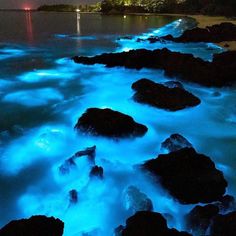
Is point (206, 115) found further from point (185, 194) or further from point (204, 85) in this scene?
point (185, 194)

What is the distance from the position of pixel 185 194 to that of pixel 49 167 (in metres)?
2.80

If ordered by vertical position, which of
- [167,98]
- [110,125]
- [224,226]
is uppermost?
[224,226]

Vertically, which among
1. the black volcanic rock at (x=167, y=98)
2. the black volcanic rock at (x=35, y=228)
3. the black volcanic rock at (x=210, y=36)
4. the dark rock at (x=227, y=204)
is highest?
the black volcanic rock at (x=35, y=228)

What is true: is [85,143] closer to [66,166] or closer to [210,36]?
[66,166]

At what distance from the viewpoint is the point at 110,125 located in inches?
330

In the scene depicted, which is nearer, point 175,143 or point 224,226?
point 224,226

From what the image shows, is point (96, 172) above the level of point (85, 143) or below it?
above

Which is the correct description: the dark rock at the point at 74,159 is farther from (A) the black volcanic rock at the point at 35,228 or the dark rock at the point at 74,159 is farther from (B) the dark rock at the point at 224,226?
(B) the dark rock at the point at 224,226

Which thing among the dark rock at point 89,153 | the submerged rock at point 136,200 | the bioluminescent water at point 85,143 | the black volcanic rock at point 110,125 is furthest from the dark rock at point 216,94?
the submerged rock at point 136,200

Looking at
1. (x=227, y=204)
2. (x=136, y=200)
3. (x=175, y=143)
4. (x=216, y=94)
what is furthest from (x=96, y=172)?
(x=216, y=94)

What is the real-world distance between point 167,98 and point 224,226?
6145 millimetres

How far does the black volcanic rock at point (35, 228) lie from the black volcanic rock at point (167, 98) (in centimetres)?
618

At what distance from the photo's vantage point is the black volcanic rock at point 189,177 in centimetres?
606

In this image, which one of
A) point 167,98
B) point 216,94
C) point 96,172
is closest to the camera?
point 96,172
